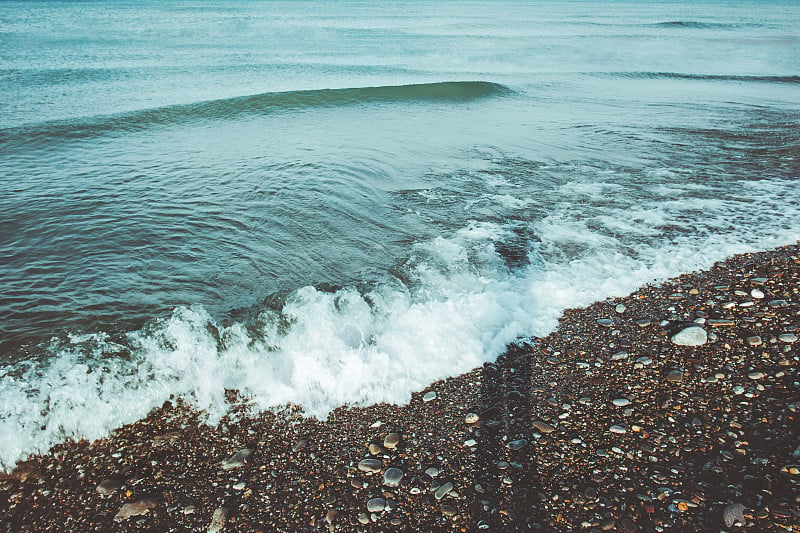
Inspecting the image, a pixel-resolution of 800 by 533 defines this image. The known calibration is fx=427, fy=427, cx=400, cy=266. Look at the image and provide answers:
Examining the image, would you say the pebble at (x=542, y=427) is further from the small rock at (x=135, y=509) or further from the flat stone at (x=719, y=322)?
the small rock at (x=135, y=509)

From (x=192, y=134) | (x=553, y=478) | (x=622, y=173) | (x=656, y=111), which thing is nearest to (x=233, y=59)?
(x=192, y=134)

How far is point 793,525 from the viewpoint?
2787mm

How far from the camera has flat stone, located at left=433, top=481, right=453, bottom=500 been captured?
10.7ft

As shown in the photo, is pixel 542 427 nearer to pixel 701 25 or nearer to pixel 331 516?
pixel 331 516

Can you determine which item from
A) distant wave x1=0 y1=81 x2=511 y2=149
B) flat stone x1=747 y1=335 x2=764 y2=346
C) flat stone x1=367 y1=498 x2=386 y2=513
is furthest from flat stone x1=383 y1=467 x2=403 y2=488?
distant wave x1=0 y1=81 x2=511 y2=149

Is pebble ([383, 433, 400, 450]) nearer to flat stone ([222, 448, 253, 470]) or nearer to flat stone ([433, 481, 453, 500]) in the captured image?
flat stone ([433, 481, 453, 500])

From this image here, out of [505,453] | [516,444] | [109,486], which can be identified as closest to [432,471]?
[505,453]

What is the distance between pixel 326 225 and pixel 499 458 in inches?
229

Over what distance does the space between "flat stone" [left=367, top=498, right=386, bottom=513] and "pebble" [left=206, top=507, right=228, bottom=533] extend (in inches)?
42.1

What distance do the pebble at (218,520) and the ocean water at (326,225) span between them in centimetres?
117

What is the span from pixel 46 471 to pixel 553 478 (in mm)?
4271

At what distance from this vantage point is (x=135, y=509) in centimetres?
329

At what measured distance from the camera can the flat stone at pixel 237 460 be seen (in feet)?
11.9

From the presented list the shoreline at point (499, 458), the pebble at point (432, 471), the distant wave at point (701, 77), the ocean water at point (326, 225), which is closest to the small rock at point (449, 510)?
the shoreline at point (499, 458)
